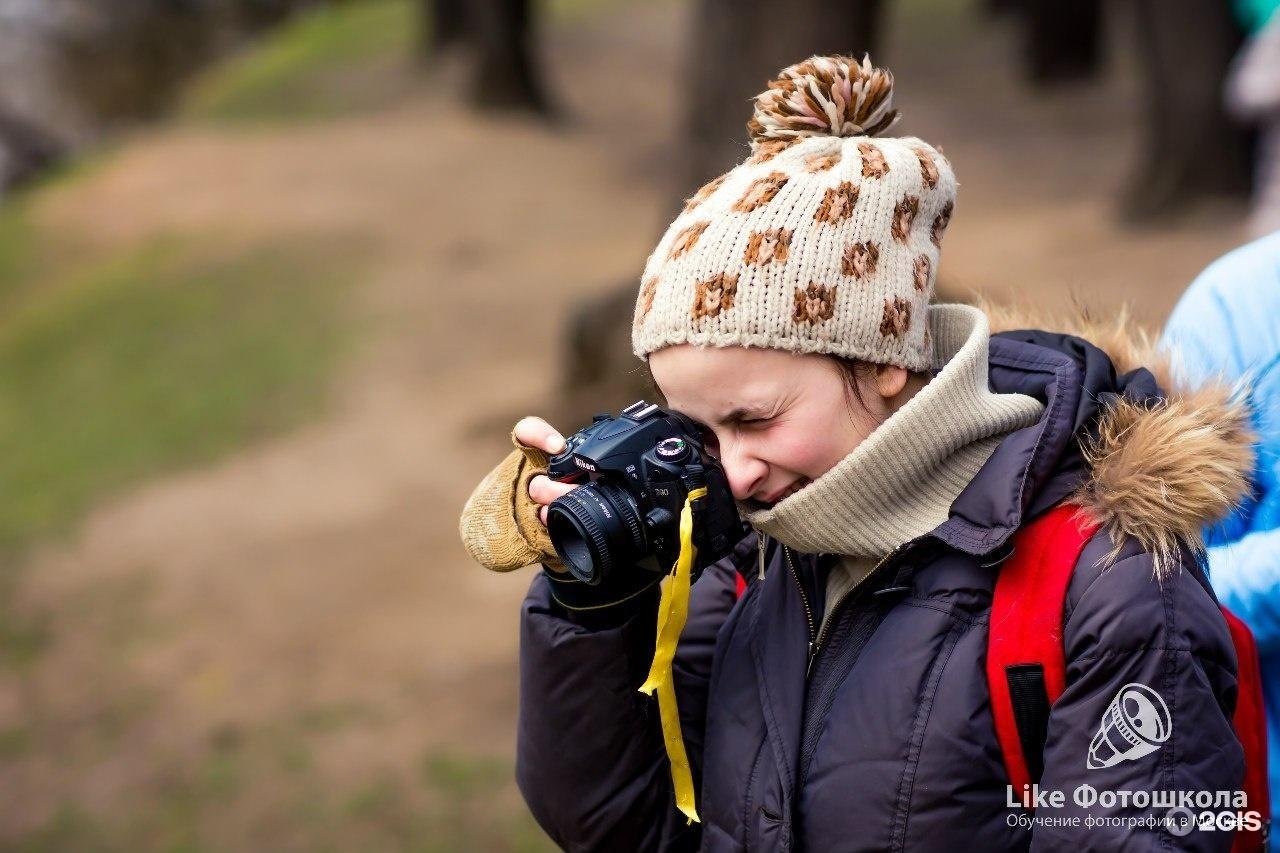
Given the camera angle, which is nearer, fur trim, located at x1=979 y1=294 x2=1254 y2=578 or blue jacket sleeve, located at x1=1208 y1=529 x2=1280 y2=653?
fur trim, located at x1=979 y1=294 x2=1254 y2=578

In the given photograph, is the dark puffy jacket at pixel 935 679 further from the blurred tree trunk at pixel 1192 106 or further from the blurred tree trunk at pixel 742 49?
the blurred tree trunk at pixel 1192 106

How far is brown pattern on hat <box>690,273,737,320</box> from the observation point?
5.85ft

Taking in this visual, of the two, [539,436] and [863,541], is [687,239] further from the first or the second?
[863,541]

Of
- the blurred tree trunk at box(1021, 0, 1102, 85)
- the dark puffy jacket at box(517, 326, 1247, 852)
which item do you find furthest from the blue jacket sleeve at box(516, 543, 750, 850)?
the blurred tree trunk at box(1021, 0, 1102, 85)

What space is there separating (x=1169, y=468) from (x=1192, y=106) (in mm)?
8446

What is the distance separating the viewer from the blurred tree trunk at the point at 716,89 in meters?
7.64

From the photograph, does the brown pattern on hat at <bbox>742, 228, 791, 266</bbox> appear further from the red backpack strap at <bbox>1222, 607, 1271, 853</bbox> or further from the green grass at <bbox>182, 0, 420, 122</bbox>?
the green grass at <bbox>182, 0, 420, 122</bbox>

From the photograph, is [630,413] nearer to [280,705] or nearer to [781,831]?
[781,831]

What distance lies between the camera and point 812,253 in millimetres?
1806

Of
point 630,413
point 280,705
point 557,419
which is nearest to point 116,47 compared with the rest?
point 557,419

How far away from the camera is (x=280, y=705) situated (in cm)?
593

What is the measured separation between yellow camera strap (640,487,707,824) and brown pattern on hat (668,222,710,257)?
31cm

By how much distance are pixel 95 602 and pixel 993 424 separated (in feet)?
20.7

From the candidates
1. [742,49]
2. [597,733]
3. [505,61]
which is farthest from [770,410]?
[505,61]
